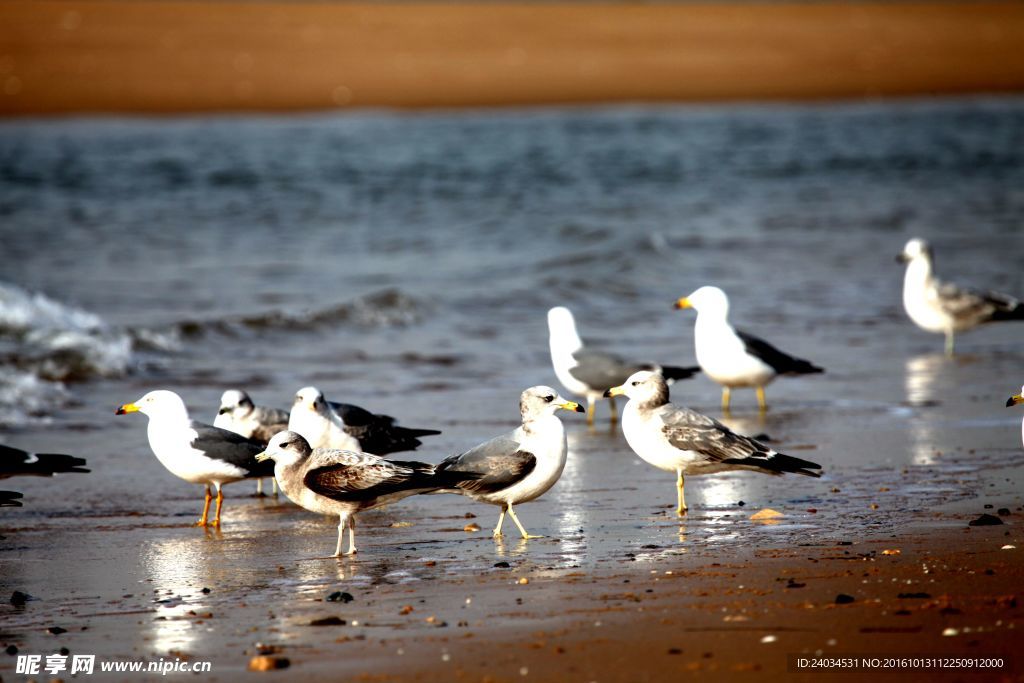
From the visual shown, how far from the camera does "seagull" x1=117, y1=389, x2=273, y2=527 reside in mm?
7500

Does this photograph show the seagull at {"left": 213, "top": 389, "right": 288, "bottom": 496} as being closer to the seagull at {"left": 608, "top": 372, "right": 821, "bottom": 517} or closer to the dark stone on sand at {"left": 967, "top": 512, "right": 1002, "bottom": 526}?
the seagull at {"left": 608, "top": 372, "right": 821, "bottom": 517}

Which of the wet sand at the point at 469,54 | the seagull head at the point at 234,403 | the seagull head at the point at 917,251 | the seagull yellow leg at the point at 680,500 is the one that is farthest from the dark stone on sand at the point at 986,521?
the wet sand at the point at 469,54

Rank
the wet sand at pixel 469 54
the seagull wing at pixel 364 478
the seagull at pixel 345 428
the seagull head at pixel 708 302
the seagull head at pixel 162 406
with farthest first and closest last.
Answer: the wet sand at pixel 469 54, the seagull head at pixel 708 302, the seagull at pixel 345 428, the seagull head at pixel 162 406, the seagull wing at pixel 364 478

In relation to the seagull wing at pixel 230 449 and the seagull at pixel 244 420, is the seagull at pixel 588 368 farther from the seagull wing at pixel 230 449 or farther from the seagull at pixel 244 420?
the seagull wing at pixel 230 449

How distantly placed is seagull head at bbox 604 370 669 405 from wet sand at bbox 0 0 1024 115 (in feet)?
101

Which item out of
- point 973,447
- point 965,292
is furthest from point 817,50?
point 973,447

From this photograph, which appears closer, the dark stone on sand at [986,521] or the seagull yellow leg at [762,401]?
the dark stone on sand at [986,521]

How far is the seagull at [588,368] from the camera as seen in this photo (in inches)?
396

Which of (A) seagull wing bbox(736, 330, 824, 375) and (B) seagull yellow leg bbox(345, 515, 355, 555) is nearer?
(B) seagull yellow leg bbox(345, 515, 355, 555)

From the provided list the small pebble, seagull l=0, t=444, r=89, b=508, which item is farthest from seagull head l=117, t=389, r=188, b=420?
the small pebble

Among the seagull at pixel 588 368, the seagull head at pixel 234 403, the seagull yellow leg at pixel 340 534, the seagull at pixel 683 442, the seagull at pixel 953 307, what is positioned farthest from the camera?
A: the seagull at pixel 953 307

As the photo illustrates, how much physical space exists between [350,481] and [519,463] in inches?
33.1

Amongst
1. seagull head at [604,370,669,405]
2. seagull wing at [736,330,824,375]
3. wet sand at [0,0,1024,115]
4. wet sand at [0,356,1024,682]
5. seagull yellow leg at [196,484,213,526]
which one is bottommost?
wet sand at [0,356,1024,682]

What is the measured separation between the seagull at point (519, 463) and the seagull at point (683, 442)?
55 cm
